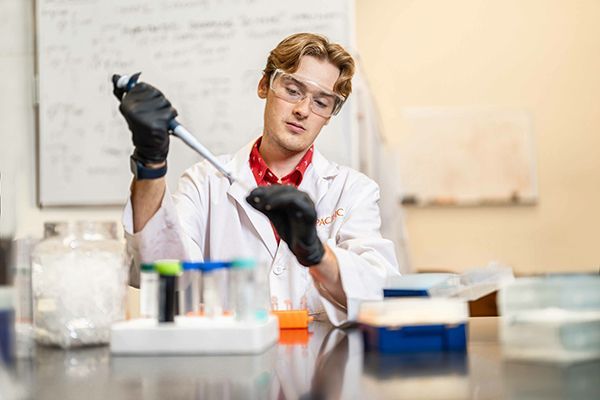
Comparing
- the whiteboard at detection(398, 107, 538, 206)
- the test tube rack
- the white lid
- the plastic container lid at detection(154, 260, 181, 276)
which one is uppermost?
the whiteboard at detection(398, 107, 538, 206)

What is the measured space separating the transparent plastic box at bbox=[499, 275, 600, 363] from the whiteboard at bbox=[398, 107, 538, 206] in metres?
2.29

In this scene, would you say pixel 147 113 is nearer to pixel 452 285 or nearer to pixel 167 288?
pixel 167 288

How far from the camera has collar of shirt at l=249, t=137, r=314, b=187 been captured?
1978mm

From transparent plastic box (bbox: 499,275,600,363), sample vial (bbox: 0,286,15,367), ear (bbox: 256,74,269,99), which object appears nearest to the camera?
sample vial (bbox: 0,286,15,367)

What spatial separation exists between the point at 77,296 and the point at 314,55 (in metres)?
1.13

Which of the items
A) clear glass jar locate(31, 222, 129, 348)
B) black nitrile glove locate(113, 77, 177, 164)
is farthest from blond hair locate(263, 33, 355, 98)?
clear glass jar locate(31, 222, 129, 348)

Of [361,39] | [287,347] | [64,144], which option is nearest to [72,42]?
[64,144]

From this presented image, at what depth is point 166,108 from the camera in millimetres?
1250

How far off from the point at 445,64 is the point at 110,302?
2437 millimetres

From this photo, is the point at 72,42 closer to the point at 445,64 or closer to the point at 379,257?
the point at 445,64

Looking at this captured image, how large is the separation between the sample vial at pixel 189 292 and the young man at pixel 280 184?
43 cm

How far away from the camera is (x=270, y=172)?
1.99 metres

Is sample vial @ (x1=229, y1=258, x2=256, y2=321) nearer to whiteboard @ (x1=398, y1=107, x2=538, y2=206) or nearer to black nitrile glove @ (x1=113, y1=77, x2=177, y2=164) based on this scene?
black nitrile glove @ (x1=113, y1=77, x2=177, y2=164)

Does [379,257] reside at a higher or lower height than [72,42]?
lower
